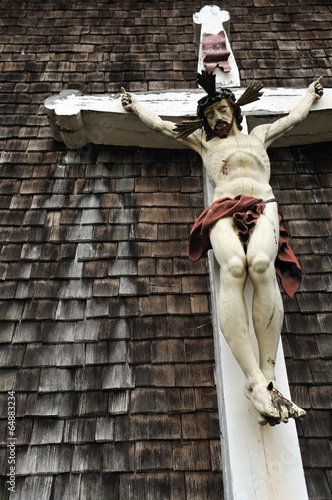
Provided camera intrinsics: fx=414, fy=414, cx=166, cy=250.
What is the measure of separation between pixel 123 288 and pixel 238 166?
110cm

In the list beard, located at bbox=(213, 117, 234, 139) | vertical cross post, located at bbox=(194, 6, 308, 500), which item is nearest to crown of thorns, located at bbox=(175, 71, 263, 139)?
beard, located at bbox=(213, 117, 234, 139)

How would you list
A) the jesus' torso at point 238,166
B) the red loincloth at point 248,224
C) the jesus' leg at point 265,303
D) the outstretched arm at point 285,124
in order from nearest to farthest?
the jesus' leg at point 265,303, the red loincloth at point 248,224, the jesus' torso at point 238,166, the outstretched arm at point 285,124

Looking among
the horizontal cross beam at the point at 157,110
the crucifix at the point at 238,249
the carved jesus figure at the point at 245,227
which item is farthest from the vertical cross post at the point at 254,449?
the horizontal cross beam at the point at 157,110

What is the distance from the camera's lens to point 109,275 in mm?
2777

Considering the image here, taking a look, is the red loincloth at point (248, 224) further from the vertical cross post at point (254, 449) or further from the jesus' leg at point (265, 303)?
the vertical cross post at point (254, 449)

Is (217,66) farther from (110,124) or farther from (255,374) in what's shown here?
(255,374)

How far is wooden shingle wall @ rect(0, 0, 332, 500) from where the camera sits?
2.20 meters

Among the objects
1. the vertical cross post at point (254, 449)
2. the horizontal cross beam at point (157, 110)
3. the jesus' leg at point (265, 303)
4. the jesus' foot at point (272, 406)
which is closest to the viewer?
the jesus' foot at point (272, 406)

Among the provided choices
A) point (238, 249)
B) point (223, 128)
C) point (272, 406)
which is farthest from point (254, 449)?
point (223, 128)

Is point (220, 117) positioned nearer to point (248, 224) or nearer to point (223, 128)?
point (223, 128)

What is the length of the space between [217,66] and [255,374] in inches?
84.1

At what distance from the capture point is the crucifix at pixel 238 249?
1.65 meters

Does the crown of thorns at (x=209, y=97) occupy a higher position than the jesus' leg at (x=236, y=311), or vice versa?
the crown of thorns at (x=209, y=97)

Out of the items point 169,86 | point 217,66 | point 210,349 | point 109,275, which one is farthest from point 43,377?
point 169,86
